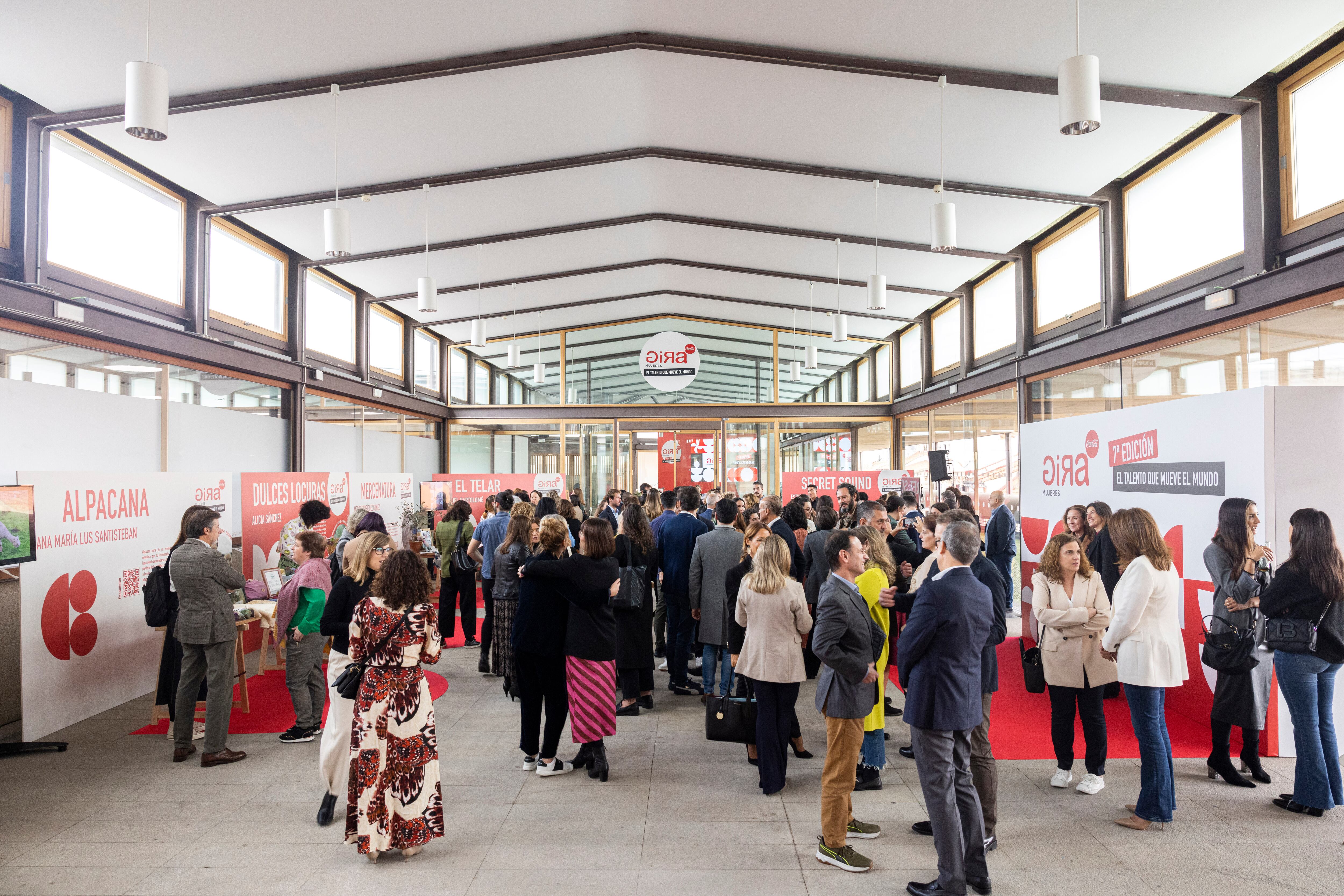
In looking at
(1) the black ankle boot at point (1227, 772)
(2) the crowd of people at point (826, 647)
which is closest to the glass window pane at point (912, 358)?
(2) the crowd of people at point (826, 647)

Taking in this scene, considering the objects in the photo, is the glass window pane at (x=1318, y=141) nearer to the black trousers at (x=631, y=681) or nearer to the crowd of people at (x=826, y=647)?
the crowd of people at (x=826, y=647)

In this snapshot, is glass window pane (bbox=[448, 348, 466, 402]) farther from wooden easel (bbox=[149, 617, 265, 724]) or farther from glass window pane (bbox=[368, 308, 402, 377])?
wooden easel (bbox=[149, 617, 265, 724])

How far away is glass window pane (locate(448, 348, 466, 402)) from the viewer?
1509 cm

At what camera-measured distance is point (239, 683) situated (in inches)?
232

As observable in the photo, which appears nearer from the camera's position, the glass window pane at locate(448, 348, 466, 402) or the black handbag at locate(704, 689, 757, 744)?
the black handbag at locate(704, 689, 757, 744)

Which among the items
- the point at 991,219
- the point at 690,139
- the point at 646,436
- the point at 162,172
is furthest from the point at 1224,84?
the point at 646,436

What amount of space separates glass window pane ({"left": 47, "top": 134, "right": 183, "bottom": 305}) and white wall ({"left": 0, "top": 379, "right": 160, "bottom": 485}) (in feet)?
3.63

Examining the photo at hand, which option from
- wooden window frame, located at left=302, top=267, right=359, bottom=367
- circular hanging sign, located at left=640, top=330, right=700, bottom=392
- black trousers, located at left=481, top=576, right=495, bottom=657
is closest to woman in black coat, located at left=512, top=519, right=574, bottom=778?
black trousers, located at left=481, top=576, right=495, bottom=657

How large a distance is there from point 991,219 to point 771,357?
23.0 ft

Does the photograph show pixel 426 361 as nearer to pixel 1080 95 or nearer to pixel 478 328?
pixel 478 328

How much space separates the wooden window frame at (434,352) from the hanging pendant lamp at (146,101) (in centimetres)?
939

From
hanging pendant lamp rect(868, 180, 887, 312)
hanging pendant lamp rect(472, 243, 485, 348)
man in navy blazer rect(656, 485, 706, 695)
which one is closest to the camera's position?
man in navy blazer rect(656, 485, 706, 695)

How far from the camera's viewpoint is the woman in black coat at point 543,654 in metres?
4.34

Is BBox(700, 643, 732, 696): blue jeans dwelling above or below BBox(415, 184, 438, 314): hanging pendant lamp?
below
